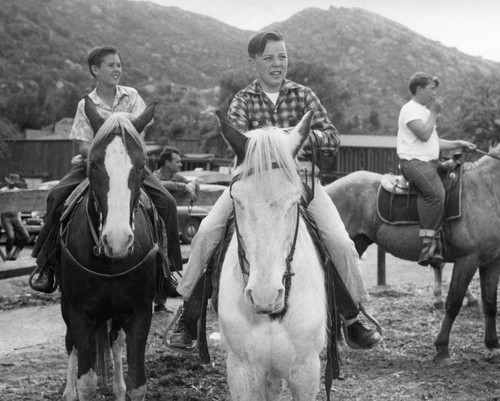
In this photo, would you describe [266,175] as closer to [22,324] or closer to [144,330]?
[144,330]

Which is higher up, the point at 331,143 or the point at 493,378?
the point at 331,143

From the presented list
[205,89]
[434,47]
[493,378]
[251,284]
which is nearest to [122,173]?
[251,284]

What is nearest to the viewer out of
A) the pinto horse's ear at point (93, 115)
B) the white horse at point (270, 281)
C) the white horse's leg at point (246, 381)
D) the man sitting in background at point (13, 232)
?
the white horse at point (270, 281)

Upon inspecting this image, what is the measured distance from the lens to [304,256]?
12.0 ft

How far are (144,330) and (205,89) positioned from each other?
79.0m

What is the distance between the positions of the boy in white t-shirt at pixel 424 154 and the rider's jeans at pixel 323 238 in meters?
3.19

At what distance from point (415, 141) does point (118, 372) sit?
4.13m

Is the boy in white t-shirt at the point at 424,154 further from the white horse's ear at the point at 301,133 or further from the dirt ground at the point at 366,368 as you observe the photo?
the white horse's ear at the point at 301,133

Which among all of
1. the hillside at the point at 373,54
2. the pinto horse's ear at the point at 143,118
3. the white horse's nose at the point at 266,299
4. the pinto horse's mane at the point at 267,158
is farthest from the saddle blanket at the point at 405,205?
the hillside at the point at 373,54

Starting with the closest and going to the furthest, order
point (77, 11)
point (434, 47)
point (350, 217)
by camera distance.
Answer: point (350, 217) < point (77, 11) < point (434, 47)

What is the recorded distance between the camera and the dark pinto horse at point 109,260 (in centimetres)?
412

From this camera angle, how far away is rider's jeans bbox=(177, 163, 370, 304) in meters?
4.08

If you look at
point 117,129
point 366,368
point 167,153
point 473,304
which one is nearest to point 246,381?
point 117,129

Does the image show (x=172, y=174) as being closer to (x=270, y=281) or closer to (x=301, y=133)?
(x=301, y=133)
